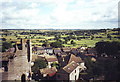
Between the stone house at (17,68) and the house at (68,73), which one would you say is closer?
the stone house at (17,68)

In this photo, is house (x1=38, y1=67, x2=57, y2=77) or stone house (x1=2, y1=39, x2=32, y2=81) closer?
stone house (x1=2, y1=39, x2=32, y2=81)

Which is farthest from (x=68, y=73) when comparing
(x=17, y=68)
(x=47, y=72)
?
(x=17, y=68)

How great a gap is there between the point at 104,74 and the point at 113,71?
134 centimetres

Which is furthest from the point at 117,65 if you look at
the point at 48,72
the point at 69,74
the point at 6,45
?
the point at 6,45

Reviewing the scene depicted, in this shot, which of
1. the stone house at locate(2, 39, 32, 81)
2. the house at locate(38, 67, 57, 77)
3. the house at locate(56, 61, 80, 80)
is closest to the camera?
the stone house at locate(2, 39, 32, 81)

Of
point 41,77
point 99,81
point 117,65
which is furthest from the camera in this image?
point 41,77

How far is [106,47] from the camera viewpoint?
47.3 m

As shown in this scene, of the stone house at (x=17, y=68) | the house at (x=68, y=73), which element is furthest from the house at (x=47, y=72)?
the stone house at (x=17, y=68)

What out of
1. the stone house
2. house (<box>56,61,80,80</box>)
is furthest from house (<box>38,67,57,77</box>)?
the stone house

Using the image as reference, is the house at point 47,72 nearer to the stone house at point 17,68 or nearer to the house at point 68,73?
the house at point 68,73

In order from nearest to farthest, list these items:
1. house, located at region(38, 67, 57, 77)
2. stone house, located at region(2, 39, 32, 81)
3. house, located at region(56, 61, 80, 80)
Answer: stone house, located at region(2, 39, 32, 81)
house, located at region(56, 61, 80, 80)
house, located at region(38, 67, 57, 77)

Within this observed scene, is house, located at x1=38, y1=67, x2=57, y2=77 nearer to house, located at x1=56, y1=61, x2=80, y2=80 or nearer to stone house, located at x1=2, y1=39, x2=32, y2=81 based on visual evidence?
house, located at x1=56, y1=61, x2=80, y2=80

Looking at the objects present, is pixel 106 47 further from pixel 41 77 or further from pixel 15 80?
pixel 15 80

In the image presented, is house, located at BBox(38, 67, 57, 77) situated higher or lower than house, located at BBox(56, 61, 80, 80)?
lower
